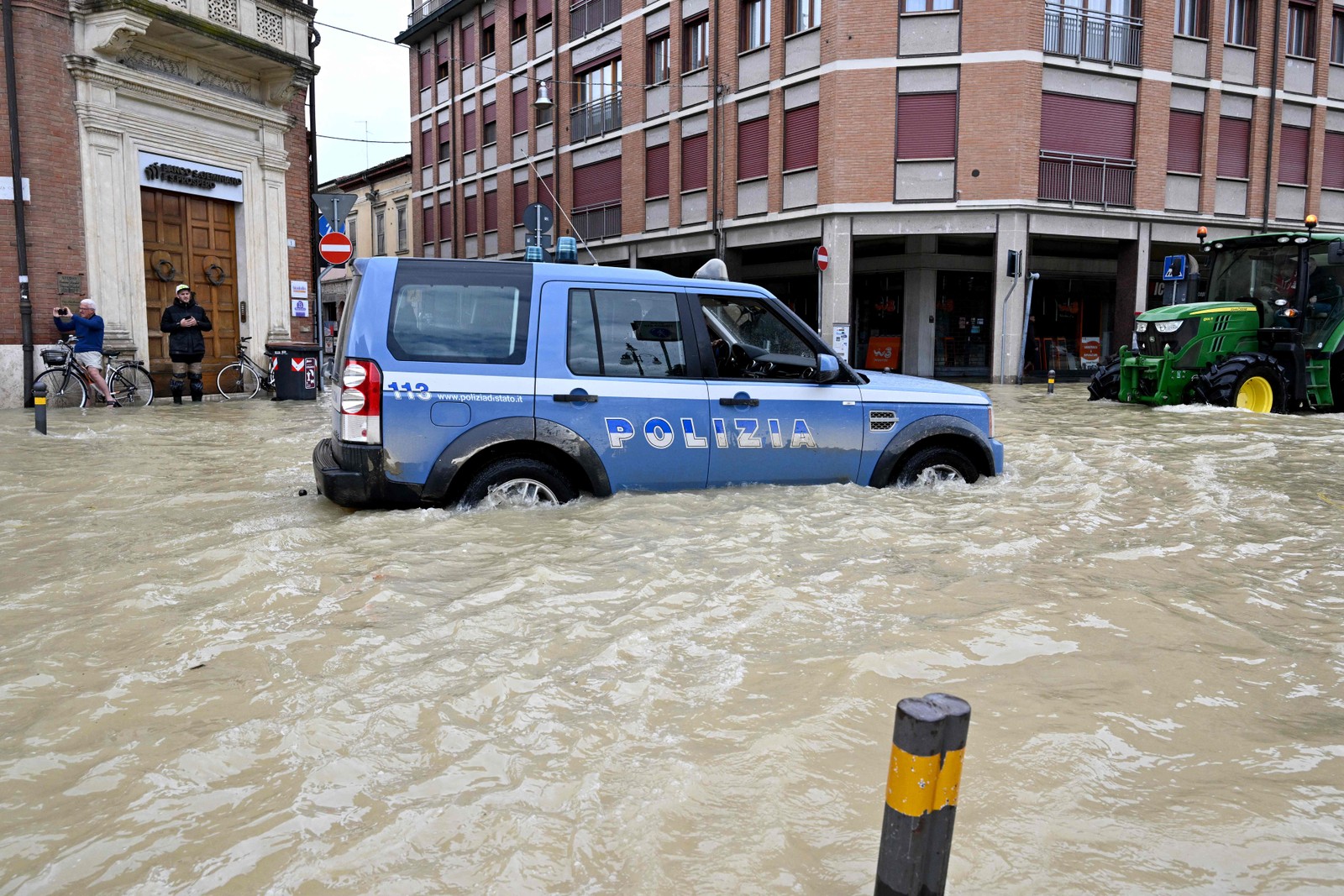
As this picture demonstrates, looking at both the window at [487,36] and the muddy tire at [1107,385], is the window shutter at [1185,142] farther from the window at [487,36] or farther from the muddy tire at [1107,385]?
the window at [487,36]

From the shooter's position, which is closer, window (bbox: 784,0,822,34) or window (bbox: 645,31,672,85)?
window (bbox: 784,0,822,34)

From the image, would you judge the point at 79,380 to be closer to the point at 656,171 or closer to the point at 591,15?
the point at 656,171

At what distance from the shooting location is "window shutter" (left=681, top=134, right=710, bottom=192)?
88.5 feet

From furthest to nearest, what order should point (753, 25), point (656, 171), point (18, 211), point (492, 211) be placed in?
point (492, 211) → point (656, 171) → point (753, 25) → point (18, 211)

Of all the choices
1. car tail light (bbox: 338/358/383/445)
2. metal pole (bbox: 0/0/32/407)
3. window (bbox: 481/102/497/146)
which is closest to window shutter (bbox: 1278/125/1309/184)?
window (bbox: 481/102/497/146)

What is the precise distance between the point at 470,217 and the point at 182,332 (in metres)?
23.8

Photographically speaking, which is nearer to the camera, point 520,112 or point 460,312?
point 460,312

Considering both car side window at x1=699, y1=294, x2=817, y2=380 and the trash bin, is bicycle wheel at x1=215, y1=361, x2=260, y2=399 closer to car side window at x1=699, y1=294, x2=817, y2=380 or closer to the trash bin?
the trash bin

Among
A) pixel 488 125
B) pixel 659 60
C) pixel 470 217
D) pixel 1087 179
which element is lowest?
pixel 1087 179

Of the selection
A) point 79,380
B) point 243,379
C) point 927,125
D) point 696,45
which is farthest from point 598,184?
point 79,380

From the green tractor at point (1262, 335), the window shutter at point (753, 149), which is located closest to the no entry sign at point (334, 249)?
the green tractor at point (1262, 335)

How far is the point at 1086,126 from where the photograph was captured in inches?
920

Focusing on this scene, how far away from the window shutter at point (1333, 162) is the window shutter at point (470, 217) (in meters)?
27.1

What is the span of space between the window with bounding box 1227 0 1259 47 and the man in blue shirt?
2618 cm
